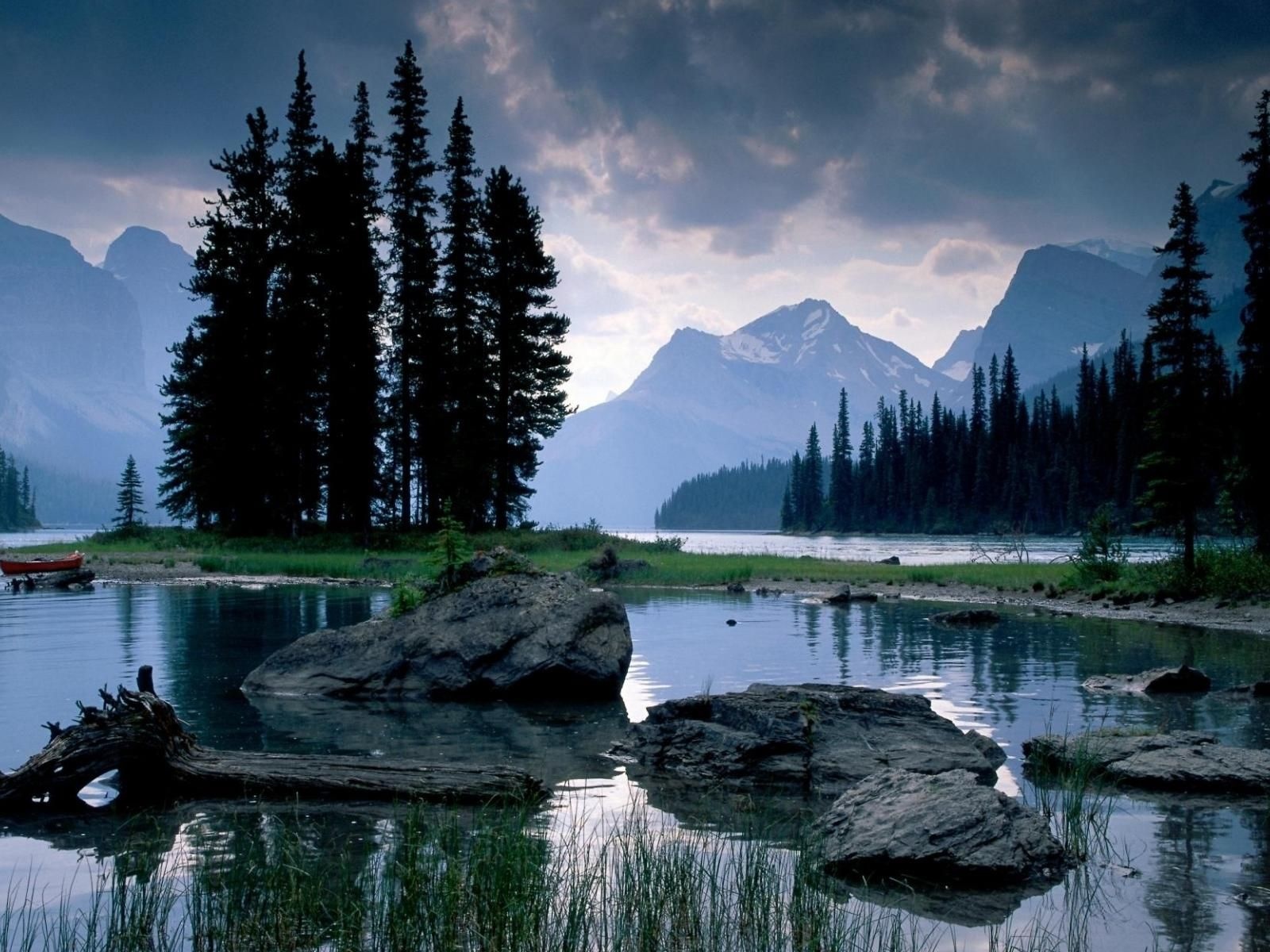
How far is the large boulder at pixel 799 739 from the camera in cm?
1047

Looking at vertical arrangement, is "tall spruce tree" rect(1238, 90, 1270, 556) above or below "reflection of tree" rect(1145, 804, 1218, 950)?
above

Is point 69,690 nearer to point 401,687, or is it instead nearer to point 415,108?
point 401,687

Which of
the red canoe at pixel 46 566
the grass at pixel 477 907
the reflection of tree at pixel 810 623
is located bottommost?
A: the reflection of tree at pixel 810 623

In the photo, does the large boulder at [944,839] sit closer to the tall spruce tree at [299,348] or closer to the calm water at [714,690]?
the calm water at [714,690]

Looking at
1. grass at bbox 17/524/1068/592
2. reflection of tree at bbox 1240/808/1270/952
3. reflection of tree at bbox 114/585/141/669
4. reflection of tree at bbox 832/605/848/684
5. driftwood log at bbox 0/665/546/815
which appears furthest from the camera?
grass at bbox 17/524/1068/592

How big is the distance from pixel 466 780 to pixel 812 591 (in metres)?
30.9

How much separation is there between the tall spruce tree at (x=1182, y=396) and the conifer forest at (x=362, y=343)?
30551 mm

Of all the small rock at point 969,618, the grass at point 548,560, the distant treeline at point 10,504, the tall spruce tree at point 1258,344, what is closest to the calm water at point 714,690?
the small rock at point 969,618

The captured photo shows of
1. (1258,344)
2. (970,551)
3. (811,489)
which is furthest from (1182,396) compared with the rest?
(811,489)

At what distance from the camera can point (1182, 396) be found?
32094mm

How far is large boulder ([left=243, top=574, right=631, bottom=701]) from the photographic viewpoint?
16.0m

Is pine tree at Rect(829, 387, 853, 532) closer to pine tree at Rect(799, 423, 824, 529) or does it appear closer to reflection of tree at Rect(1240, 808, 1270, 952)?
pine tree at Rect(799, 423, 824, 529)

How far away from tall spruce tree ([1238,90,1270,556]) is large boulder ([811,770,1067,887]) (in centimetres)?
3219

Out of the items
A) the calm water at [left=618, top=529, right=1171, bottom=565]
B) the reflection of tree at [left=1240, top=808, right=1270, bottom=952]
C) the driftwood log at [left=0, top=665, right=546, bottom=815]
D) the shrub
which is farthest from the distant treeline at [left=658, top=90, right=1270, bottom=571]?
the driftwood log at [left=0, top=665, right=546, bottom=815]
